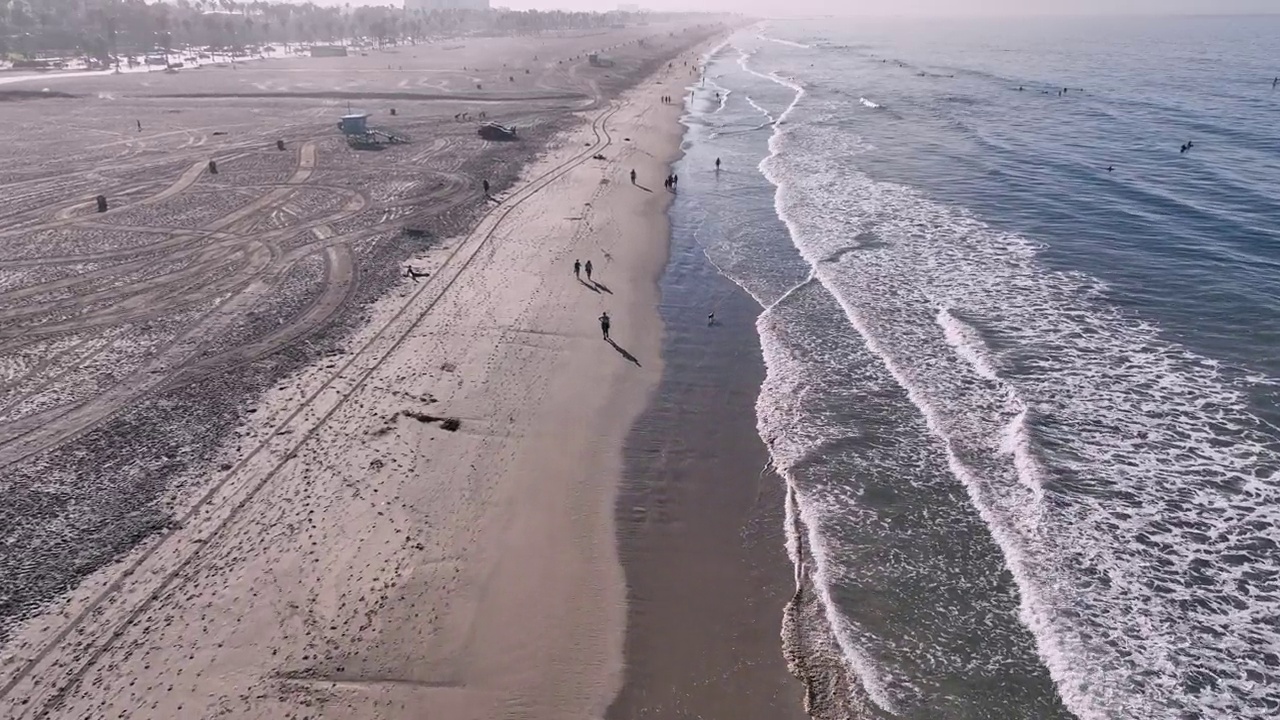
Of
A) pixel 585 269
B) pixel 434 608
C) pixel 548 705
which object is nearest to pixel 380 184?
pixel 585 269

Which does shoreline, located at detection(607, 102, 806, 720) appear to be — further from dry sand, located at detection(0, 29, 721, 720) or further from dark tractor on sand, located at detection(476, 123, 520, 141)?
dark tractor on sand, located at detection(476, 123, 520, 141)

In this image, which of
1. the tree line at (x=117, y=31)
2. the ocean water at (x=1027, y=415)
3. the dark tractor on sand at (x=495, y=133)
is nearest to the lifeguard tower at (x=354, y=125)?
the dark tractor on sand at (x=495, y=133)

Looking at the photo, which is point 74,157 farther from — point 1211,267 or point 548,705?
point 1211,267

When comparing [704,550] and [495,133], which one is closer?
[704,550]

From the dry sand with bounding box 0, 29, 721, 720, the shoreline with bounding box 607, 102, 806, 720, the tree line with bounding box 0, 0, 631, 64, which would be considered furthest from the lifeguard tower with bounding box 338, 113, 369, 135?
the tree line with bounding box 0, 0, 631, 64

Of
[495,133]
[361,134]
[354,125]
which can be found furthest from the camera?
[495,133]

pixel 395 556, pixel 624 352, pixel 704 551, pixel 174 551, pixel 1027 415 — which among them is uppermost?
pixel 624 352

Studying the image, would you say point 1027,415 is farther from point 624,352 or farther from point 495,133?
point 495,133

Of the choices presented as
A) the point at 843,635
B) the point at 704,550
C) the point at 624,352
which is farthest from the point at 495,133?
the point at 843,635
